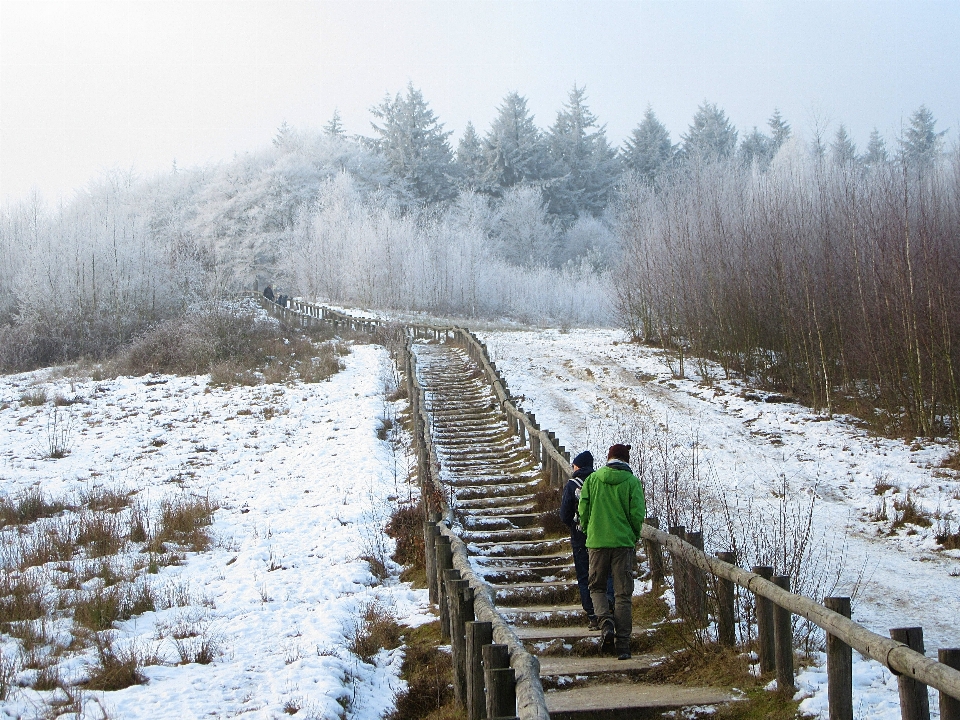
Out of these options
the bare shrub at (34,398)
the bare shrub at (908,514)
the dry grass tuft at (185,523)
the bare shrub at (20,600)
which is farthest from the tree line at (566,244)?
the bare shrub at (20,600)

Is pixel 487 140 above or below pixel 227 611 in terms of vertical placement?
above

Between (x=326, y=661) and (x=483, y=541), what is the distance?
12.5 feet

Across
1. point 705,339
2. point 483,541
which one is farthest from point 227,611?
point 705,339

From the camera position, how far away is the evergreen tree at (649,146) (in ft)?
230

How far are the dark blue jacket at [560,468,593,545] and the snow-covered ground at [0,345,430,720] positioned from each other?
→ 2213 millimetres

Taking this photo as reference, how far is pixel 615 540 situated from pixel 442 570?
7.17 ft

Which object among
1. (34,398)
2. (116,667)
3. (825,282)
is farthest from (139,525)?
(825,282)

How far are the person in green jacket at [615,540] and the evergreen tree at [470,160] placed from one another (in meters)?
62.7

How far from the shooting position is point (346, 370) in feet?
90.2

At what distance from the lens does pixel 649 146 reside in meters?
70.9

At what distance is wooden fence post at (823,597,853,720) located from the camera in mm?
4977

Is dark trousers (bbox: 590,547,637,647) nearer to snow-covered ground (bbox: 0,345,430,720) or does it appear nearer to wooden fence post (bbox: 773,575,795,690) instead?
wooden fence post (bbox: 773,575,795,690)

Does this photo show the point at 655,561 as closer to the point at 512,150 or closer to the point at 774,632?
the point at 774,632

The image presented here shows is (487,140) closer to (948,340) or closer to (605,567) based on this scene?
(948,340)
